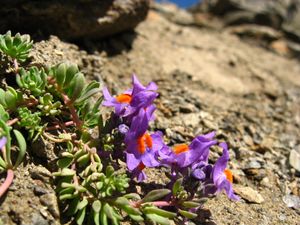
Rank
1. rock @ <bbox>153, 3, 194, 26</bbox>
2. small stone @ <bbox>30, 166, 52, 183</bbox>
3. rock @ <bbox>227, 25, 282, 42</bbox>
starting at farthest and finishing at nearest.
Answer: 1. rock @ <bbox>227, 25, 282, 42</bbox>
2. rock @ <bbox>153, 3, 194, 26</bbox>
3. small stone @ <bbox>30, 166, 52, 183</bbox>

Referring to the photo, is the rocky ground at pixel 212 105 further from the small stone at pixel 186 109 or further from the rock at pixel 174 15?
the rock at pixel 174 15

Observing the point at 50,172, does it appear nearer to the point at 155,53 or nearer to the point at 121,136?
the point at 121,136

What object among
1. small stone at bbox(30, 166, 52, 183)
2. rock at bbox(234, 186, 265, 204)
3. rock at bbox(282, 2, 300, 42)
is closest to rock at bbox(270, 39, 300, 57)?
rock at bbox(282, 2, 300, 42)

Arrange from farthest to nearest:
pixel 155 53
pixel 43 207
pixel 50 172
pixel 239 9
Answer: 1. pixel 239 9
2. pixel 155 53
3. pixel 50 172
4. pixel 43 207

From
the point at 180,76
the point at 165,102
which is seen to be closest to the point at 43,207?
the point at 165,102

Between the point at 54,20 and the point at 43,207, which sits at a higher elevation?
the point at 54,20

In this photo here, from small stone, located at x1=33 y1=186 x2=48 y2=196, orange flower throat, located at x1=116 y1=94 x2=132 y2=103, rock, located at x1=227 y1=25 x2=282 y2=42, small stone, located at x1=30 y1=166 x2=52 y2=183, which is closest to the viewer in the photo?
small stone, located at x1=33 y1=186 x2=48 y2=196

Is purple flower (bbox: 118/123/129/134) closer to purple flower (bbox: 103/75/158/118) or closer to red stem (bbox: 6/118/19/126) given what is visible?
purple flower (bbox: 103/75/158/118)
